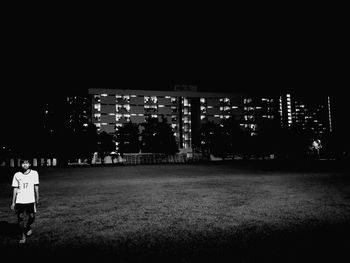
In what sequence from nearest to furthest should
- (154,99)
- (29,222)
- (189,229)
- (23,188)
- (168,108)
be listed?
(23,188), (29,222), (189,229), (154,99), (168,108)

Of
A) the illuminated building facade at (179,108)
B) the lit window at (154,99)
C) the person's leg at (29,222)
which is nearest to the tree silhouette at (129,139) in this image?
the illuminated building facade at (179,108)

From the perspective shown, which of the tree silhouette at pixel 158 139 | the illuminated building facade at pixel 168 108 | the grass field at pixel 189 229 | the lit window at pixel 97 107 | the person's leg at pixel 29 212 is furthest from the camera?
the illuminated building facade at pixel 168 108

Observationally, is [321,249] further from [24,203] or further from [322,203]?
[24,203]

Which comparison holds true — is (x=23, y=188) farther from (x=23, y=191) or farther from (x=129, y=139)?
(x=129, y=139)

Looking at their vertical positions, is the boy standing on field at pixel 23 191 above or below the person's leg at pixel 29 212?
above

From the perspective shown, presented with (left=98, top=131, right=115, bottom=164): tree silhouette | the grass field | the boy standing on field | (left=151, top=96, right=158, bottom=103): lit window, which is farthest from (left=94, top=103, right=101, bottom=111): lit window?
the boy standing on field

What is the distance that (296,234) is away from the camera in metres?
7.84

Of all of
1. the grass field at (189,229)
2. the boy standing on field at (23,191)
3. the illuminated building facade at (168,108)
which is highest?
the illuminated building facade at (168,108)

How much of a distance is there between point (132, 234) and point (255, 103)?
11801 cm

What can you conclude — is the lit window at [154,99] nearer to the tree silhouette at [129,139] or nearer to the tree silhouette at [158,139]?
the tree silhouette at [158,139]

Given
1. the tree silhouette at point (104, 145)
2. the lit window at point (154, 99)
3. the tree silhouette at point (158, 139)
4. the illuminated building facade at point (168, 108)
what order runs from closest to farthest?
1. the tree silhouette at point (104, 145)
2. the tree silhouette at point (158, 139)
3. the illuminated building facade at point (168, 108)
4. the lit window at point (154, 99)

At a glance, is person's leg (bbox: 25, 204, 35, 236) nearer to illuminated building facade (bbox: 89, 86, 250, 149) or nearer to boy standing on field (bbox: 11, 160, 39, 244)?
boy standing on field (bbox: 11, 160, 39, 244)

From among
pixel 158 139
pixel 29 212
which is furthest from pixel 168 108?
pixel 29 212

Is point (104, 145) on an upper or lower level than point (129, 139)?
lower
